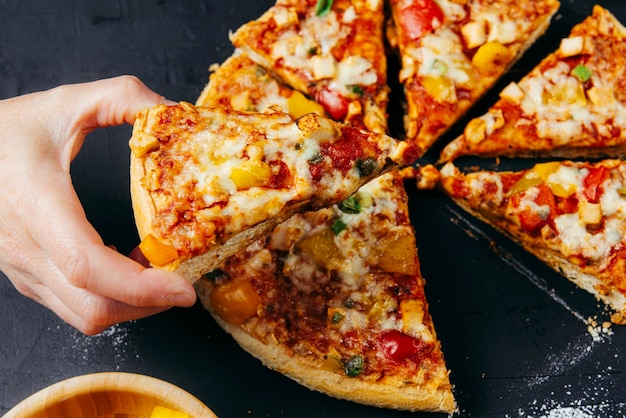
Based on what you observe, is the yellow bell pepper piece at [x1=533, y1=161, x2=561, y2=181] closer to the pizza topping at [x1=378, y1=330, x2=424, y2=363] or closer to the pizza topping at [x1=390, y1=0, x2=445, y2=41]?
the pizza topping at [x1=390, y1=0, x2=445, y2=41]

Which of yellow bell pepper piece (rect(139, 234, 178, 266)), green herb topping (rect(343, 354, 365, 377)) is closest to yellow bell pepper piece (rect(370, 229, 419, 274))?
green herb topping (rect(343, 354, 365, 377))

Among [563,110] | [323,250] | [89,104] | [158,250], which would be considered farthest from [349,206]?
[563,110]

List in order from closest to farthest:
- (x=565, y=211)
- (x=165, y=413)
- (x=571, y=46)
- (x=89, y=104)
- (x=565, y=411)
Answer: (x=165, y=413) → (x=89, y=104) → (x=565, y=411) → (x=565, y=211) → (x=571, y=46)

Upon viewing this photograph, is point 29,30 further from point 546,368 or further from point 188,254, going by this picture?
point 546,368

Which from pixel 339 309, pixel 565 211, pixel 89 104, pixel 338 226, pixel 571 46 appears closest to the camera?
pixel 89 104

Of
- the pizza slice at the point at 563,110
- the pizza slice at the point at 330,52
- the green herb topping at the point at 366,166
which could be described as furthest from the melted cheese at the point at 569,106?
the green herb topping at the point at 366,166

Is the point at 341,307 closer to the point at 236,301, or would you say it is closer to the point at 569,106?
the point at 236,301

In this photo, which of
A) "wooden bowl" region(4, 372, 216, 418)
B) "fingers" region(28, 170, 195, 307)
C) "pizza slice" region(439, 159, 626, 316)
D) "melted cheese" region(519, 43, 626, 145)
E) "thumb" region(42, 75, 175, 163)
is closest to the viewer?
"fingers" region(28, 170, 195, 307)
